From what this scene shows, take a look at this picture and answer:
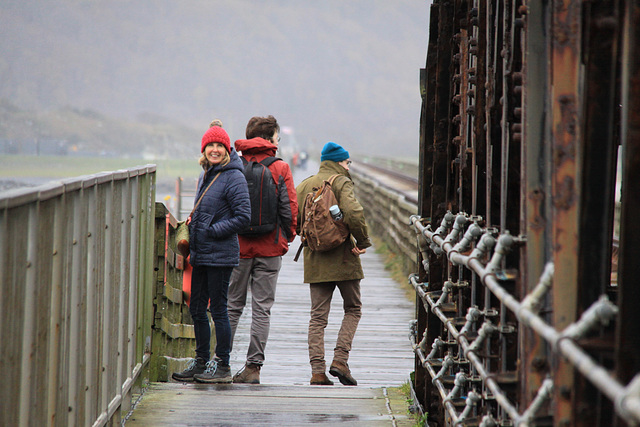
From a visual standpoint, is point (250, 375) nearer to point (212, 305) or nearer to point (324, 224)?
point (212, 305)

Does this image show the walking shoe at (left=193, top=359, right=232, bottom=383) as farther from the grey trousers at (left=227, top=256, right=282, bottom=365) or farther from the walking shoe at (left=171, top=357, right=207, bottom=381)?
the grey trousers at (left=227, top=256, right=282, bottom=365)

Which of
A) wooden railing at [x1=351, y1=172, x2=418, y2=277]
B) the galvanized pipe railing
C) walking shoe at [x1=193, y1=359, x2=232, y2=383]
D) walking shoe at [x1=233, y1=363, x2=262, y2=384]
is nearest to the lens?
the galvanized pipe railing

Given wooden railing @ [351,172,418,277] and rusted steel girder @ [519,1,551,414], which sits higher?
rusted steel girder @ [519,1,551,414]

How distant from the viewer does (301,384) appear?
7078mm

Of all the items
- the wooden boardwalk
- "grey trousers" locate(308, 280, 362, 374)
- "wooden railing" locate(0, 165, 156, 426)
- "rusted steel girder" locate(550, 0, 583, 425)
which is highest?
"rusted steel girder" locate(550, 0, 583, 425)

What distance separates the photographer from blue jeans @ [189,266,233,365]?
579cm

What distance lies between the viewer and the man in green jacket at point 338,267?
6254 millimetres

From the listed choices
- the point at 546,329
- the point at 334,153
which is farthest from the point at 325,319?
the point at 546,329

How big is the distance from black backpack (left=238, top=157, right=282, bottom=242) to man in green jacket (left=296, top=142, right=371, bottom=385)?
0.36 m

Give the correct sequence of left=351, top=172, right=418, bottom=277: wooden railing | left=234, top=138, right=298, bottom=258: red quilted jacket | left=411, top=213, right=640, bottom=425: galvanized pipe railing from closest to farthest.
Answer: left=411, top=213, right=640, bottom=425: galvanized pipe railing → left=234, top=138, right=298, bottom=258: red quilted jacket → left=351, top=172, right=418, bottom=277: wooden railing

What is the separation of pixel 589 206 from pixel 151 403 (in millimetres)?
3822

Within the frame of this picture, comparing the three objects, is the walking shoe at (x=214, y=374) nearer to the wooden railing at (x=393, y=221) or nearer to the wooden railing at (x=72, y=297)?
the wooden railing at (x=72, y=297)

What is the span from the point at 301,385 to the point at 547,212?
3779mm

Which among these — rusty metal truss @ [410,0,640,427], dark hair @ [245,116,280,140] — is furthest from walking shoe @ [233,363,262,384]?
rusty metal truss @ [410,0,640,427]
